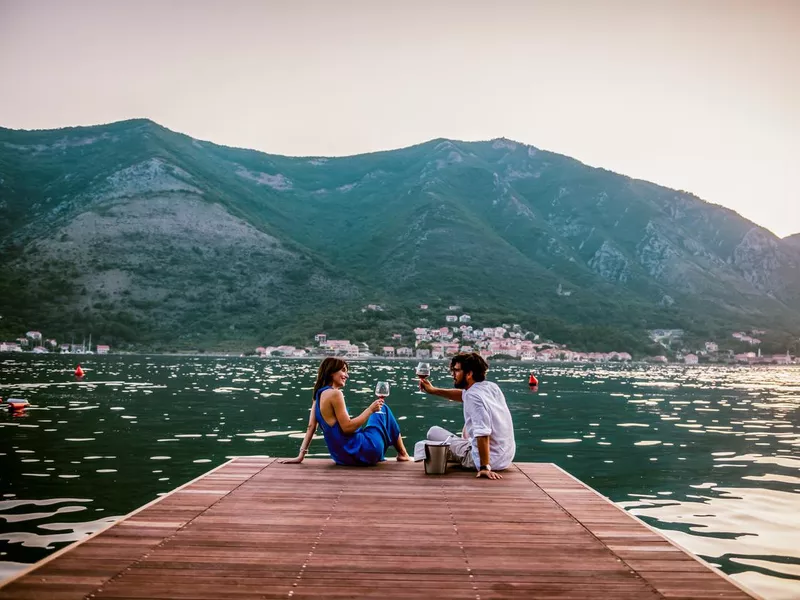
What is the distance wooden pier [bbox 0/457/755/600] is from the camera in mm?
5078

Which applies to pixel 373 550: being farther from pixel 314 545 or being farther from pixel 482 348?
pixel 482 348

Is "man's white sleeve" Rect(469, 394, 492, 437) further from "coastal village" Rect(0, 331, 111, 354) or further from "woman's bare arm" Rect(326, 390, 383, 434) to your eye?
"coastal village" Rect(0, 331, 111, 354)

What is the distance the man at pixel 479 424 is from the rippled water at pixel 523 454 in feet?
10.5

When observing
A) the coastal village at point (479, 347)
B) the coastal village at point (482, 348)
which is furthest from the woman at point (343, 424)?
the coastal village at point (482, 348)

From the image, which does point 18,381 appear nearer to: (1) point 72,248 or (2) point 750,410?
(2) point 750,410

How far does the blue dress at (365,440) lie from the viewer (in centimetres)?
1078

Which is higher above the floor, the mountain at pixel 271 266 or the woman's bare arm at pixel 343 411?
the mountain at pixel 271 266

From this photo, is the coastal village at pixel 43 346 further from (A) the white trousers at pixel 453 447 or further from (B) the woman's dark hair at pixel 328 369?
(A) the white trousers at pixel 453 447

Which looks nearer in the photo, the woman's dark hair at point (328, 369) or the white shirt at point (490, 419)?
the white shirt at point (490, 419)

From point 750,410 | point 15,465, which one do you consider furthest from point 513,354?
point 15,465

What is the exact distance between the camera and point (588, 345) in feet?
477

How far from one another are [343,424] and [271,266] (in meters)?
137

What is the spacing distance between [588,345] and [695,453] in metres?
127

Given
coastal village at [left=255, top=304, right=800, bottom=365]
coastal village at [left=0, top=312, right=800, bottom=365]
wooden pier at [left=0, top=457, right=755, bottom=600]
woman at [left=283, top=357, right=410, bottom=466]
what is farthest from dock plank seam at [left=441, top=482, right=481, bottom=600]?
coastal village at [left=255, top=304, right=800, bottom=365]
